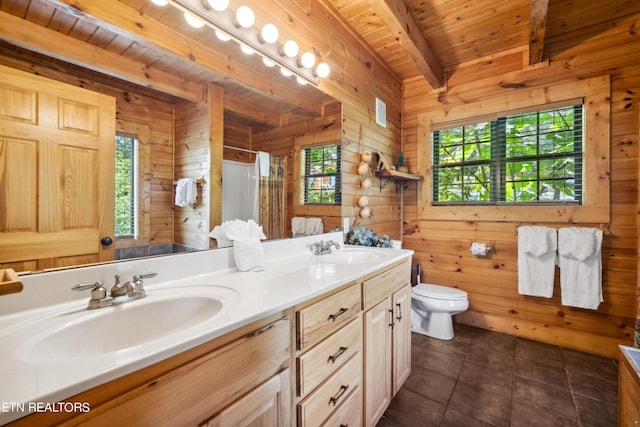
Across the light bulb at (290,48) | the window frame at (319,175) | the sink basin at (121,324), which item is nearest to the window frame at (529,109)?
the window frame at (319,175)

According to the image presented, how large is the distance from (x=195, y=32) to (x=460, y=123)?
2471 mm

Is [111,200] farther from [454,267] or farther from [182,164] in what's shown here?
[454,267]

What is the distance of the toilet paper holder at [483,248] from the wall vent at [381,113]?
1.44m

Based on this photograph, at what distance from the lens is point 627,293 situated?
2043mm

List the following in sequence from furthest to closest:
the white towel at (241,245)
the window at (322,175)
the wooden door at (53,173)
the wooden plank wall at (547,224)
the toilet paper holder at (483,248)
Result: 1. the toilet paper holder at (483,248)
2. the wooden plank wall at (547,224)
3. the window at (322,175)
4. the white towel at (241,245)
5. the wooden door at (53,173)

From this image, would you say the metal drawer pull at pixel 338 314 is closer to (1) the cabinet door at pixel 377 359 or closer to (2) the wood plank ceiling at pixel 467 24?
(1) the cabinet door at pixel 377 359

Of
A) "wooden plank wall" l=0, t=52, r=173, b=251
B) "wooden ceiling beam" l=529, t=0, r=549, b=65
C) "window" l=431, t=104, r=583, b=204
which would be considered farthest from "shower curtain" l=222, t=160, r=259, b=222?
"window" l=431, t=104, r=583, b=204

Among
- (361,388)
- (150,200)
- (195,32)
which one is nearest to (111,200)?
(150,200)

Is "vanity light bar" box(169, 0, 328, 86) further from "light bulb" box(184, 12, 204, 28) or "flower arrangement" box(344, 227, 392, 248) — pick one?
"flower arrangement" box(344, 227, 392, 248)

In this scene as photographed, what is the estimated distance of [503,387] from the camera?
177cm

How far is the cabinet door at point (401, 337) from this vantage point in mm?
1597

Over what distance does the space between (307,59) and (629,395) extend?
2.13 metres

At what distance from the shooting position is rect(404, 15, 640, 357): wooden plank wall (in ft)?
6.66

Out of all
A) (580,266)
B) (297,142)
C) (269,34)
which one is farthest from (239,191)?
(580,266)
